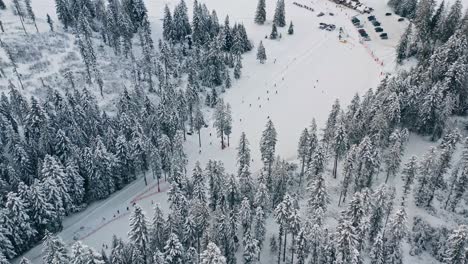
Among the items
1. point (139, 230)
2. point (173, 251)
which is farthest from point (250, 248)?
point (139, 230)

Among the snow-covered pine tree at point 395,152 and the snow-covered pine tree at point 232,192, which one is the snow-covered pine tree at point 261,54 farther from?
the snow-covered pine tree at point 232,192

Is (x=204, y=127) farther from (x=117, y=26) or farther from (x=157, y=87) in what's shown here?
(x=117, y=26)

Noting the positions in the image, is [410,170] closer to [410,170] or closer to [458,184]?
[410,170]

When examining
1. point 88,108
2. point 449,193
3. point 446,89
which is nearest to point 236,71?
point 88,108

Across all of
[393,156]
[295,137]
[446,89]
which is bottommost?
[295,137]

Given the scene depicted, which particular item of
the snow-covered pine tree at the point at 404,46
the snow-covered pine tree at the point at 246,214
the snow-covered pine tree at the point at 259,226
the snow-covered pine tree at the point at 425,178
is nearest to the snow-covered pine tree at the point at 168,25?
the snow-covered pine tree at the point at 404,46
